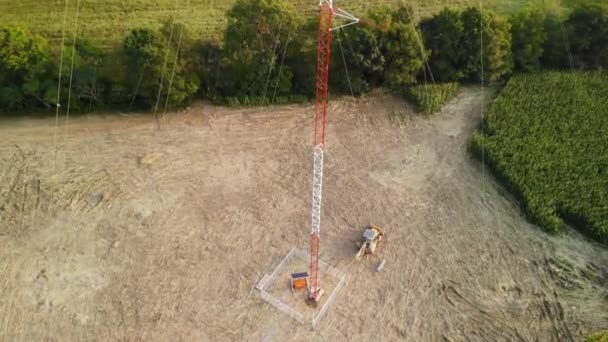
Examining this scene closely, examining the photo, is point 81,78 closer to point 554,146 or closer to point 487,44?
point 487,44

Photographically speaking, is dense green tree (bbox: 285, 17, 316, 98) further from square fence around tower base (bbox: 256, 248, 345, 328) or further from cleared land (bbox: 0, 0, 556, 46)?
square fence around tower base (bbox: 256, 248, 345, 328)

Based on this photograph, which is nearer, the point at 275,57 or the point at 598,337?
the point at 598,337

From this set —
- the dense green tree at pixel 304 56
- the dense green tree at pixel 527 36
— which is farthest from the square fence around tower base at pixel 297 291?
the dense green tree at pixel 527 36

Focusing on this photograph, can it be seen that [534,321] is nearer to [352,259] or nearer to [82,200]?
[352,259]

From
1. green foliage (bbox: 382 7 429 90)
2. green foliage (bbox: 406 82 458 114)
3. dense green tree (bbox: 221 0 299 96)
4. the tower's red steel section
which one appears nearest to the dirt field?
green foliage (bbox: 406 82 458 114)

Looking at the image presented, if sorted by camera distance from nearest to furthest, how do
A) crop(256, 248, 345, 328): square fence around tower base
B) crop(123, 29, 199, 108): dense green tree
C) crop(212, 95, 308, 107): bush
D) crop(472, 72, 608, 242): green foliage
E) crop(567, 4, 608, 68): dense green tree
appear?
1. crop(256, 248, 345, 328): square fence around tower base
2. crop(472, 72, 608, 242): green foliage
3. crop(123, 29, 199, 108): dense green tree
4. crop(212, 95, 308, 107): bush
5. crop(567, 4, 608, 68): dense green tree

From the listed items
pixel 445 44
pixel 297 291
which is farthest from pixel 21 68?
pixel 445 44
